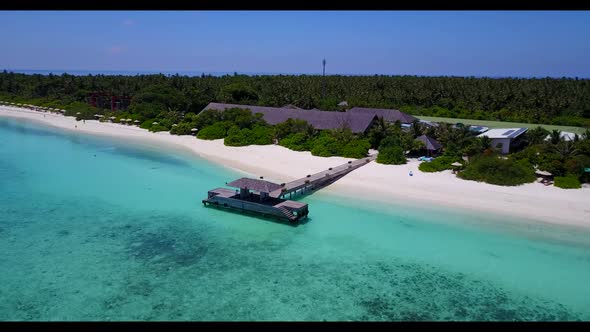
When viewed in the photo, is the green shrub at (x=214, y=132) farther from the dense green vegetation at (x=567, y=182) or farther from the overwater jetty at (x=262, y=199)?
the dense green vegetation at (x=567, y=182)

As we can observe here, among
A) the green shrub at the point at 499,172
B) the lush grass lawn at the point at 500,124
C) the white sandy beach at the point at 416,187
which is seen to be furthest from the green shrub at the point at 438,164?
the lush grass lawn at the point at 500,124

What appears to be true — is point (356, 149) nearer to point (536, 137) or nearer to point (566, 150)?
point (536, 137)

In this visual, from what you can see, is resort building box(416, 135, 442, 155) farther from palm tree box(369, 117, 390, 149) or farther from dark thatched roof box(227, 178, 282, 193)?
dark thatched roof box(227, 178, 282, 193)

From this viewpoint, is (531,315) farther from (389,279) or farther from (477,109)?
(477,109)

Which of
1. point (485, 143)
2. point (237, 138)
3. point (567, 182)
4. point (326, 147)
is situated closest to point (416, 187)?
point (485, 143)
